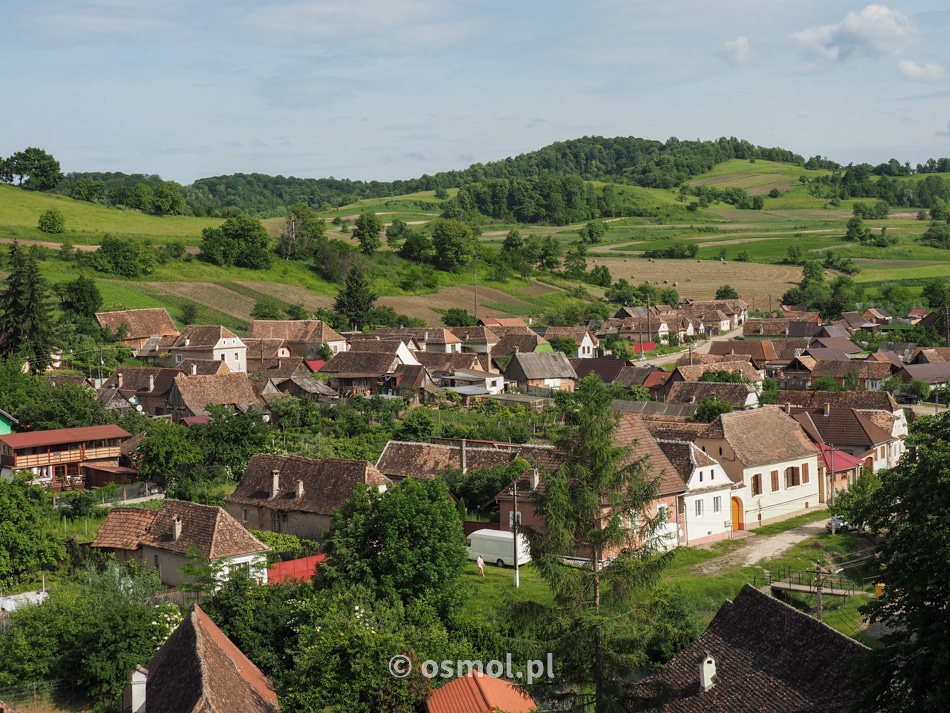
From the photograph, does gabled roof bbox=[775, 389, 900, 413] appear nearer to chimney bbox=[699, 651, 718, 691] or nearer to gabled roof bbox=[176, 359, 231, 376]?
gabled roof bbox=[176, 359, 231, 376]

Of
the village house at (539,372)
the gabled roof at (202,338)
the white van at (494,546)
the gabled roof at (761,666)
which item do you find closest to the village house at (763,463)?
the white van at (494,546)

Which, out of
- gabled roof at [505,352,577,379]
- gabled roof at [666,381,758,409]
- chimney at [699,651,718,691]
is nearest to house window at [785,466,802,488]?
gabled roof at [666,381,758,409]

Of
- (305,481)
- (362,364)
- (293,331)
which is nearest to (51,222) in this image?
(293,331)

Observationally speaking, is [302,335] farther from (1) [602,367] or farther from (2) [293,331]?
(1) [602,367]

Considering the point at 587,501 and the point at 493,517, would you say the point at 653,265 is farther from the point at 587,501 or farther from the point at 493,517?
the point at 587,501

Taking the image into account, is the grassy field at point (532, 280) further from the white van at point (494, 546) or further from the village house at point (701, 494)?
the village house at point (701, 494)

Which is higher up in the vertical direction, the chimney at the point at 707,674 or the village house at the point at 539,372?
the chimney at the point at 707,674
